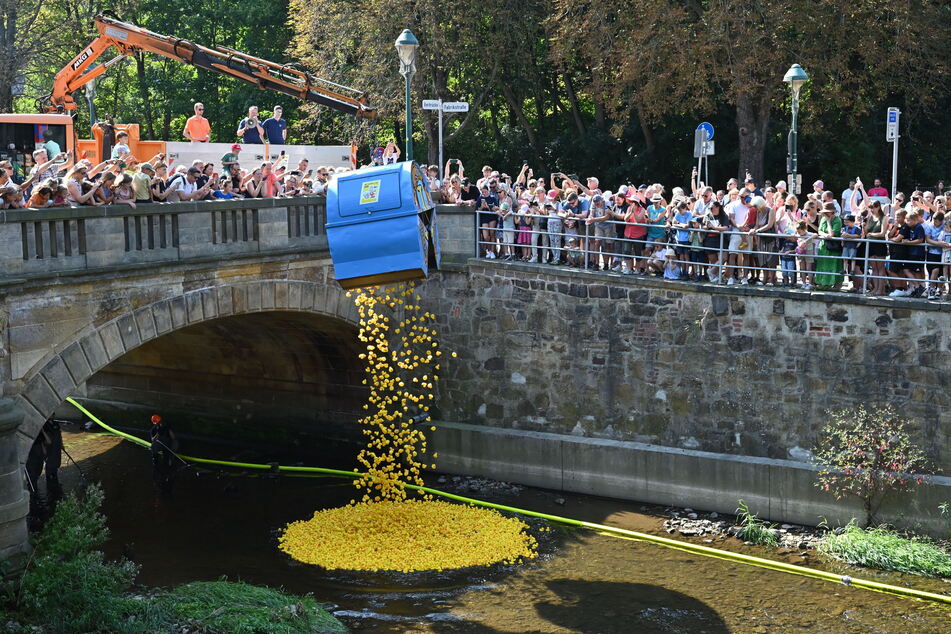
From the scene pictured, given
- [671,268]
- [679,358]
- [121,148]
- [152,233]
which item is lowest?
[679,358]

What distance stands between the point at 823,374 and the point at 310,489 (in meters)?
8.75

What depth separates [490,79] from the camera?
31734 mm

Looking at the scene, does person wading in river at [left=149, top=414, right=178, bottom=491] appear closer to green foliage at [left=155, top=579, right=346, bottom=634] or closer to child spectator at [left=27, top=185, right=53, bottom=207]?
green foliage at [left=155, top=579, right=346, bottom=634]

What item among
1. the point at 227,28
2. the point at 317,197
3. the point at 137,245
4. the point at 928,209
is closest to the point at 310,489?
the point at 317,197

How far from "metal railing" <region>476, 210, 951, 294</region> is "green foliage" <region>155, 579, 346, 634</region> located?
728 cm

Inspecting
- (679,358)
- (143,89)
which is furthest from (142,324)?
(143,89)

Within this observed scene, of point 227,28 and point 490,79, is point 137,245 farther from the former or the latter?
point 227,28

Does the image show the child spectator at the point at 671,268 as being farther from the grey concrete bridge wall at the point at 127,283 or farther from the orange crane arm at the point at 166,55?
the orange crane arm at the point at 166,55

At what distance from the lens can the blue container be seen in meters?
13.8

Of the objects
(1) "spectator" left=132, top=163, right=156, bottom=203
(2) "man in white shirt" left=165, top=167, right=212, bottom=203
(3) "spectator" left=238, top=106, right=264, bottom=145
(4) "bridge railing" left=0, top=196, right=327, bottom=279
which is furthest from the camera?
(3) "spectator" left=238, top=106, right=264, bottom=145

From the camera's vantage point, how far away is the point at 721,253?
1769 centimetres

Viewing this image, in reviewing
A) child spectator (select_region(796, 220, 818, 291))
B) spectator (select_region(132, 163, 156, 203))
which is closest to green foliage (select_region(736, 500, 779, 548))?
child spectator (select_region(796, 220, 818, 291))

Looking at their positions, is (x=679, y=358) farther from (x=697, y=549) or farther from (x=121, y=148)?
(x=121, y=148)

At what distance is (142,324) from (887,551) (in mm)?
10416
